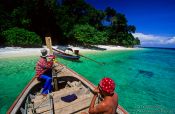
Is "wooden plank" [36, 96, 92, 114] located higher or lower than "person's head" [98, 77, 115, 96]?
lower

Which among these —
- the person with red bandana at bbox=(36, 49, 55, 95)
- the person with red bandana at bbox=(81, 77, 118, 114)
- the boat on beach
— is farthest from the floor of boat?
the person with red bandana at bbox=(81, 77, 118, 114)

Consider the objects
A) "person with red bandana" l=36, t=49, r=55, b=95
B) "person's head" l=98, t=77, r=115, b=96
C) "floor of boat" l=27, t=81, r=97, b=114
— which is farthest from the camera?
"person with red bandana" l=36, t=49, r=55, b=95

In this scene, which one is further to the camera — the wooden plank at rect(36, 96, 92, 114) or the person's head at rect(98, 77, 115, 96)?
the wooden plank at rect(36, 96, 92, 114)

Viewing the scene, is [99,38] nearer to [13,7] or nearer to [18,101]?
[13,7]

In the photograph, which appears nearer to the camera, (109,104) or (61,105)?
(109,104)

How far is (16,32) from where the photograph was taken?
29.3 m

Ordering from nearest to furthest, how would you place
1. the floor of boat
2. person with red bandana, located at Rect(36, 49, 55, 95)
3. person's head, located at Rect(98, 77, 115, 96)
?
person's head, located at Rect(98, 77, 115, 96)
the floor of boat
person with red bandana, located at Rect(36, 49, 55, 95)

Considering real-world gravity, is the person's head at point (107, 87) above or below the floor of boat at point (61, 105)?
above

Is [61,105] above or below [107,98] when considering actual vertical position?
below

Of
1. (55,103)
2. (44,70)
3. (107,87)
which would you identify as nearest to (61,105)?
(55,103)

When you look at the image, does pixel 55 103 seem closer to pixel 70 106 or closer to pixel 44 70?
pixel 70 106

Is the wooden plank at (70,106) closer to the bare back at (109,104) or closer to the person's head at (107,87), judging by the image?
the bare back at (109,104)

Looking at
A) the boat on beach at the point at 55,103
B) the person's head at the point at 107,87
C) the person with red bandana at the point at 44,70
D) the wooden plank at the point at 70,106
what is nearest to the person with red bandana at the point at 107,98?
the person's head at the point at 107,87

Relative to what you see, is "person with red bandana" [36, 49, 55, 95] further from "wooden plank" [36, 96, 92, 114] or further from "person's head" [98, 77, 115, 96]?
"person's head" [98, 77, 115, 96]
